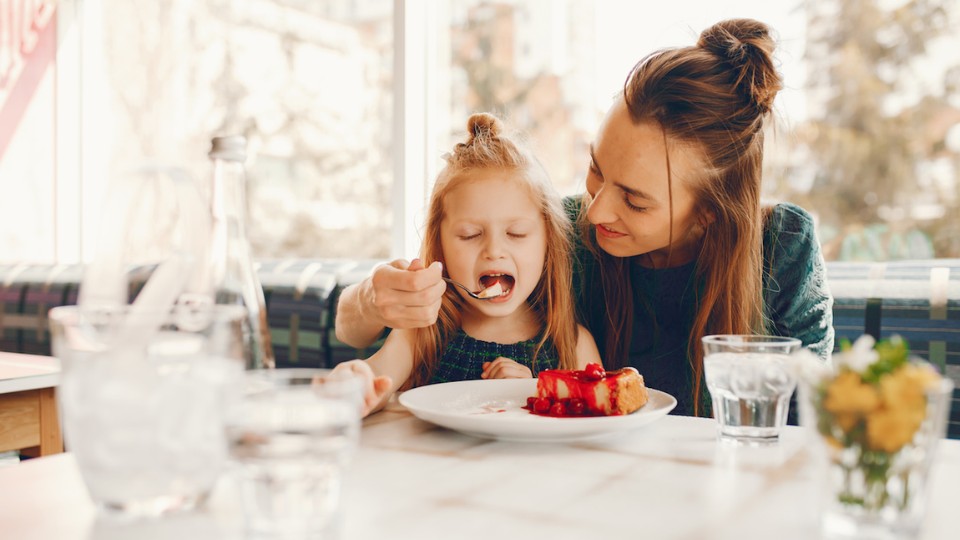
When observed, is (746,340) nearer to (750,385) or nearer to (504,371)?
(750,385)

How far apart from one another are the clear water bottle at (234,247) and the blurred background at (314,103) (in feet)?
8.43

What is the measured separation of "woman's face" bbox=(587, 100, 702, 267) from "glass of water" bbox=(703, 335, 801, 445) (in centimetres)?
63

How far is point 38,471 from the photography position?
793mm

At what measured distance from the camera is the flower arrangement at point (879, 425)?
0.57 meters

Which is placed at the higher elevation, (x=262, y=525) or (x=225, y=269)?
(x=225, y=269)

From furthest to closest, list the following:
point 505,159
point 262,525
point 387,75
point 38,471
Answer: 1. point 387,75
2. point 505,159
3. point 38,471
4. point 262,525

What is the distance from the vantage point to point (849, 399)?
1.90 feet

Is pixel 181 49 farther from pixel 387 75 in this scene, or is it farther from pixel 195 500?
pixel 195 500

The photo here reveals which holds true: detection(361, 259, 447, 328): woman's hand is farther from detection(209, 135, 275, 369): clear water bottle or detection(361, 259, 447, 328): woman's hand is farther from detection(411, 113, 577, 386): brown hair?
detection(209, 135, 275, 369): clear water bottle

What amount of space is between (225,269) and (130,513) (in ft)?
0.92

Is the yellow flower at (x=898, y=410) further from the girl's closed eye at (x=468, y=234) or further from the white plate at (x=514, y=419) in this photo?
the girl's closed eye at (x=468, y=234)

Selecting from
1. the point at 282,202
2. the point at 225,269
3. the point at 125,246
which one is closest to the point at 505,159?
the point at 225,269

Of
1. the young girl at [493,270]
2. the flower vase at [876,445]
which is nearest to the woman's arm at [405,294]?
the young girl at [493,270]

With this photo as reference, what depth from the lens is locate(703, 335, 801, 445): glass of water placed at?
2.91 feet
